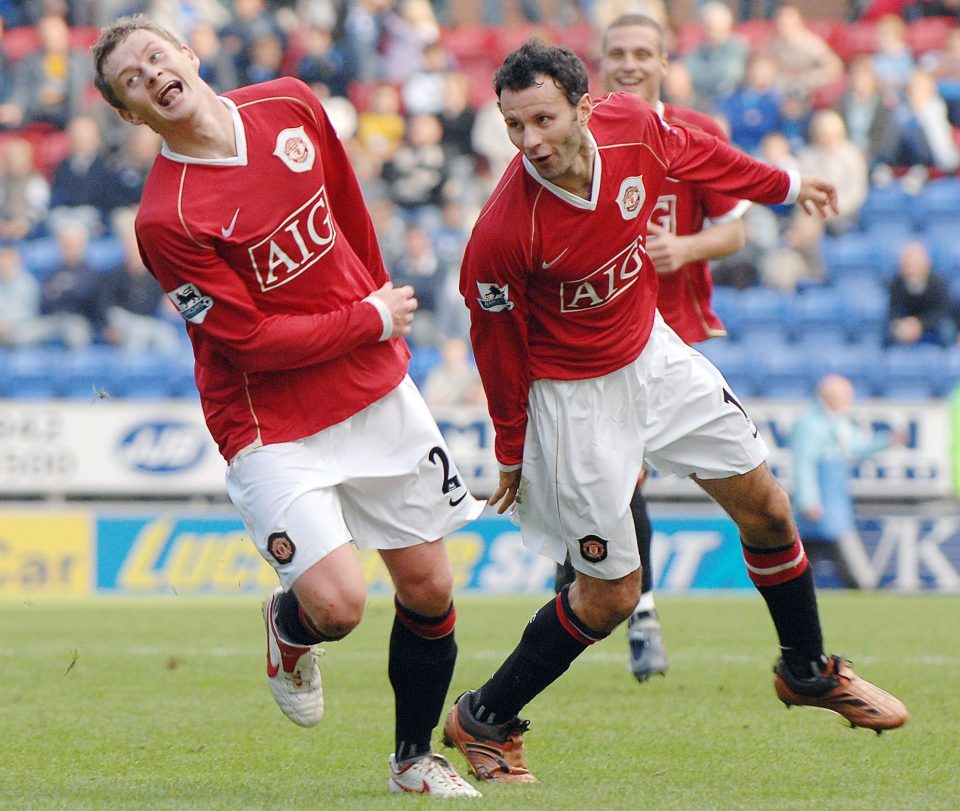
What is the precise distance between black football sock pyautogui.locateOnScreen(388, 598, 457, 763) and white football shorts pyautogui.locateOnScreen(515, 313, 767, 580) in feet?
1.58

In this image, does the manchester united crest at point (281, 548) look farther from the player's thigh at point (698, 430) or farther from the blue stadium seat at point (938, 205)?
the blue stadium seat at point (938, 205)

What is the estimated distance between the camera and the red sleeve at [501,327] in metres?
4.73

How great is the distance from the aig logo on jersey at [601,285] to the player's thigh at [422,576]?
833 mm

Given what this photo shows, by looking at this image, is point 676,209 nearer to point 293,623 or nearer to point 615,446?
point 615,446

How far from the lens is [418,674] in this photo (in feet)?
15.9

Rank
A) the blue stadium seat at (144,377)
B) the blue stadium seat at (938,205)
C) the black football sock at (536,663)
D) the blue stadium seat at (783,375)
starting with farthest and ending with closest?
the blue stadium seat at (938,205), the blue stadium seat at (144,377), the blue stadium seat at (783,375), the black football sock at (536,663)

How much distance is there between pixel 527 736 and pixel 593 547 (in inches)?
43.9

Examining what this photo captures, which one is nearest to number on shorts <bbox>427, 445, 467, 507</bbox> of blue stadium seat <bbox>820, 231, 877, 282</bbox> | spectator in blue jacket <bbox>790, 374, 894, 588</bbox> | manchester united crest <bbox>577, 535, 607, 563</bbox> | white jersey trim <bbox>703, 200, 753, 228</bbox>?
manchester united crest <bbox>577, 535, 607, 563</bbox>

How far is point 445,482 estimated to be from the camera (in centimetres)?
484

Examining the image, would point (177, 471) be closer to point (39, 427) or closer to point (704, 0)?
point (39, 427)

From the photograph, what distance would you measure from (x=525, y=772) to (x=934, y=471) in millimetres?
8627

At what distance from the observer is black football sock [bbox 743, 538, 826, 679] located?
5.29 metres

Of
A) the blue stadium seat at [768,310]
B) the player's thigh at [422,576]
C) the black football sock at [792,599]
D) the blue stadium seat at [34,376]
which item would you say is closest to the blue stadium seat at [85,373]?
the blue stadium seat at [34,376]

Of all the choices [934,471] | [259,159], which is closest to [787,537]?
[259,159]
